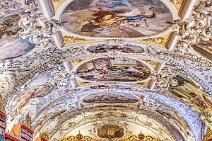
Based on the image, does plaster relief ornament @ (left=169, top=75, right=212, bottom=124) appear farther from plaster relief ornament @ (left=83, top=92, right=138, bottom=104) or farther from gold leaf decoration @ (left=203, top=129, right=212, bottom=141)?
plaster relief ornament @ (left=83, top=92, right=138, bottom=104)

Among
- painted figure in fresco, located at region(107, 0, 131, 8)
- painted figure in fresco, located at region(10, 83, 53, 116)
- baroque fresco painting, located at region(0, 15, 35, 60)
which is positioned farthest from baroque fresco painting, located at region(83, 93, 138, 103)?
painted figure in fresco, located at region(107, 0, 131, 8)

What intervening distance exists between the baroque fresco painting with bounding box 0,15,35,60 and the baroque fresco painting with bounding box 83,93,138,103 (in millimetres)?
9405

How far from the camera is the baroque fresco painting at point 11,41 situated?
10960 mm

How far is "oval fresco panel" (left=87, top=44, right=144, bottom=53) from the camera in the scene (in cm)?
1392

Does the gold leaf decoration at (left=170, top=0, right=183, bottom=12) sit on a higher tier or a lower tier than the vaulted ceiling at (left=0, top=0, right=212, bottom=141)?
lower

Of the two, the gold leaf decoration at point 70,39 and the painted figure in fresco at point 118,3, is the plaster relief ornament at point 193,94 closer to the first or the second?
the gold leaf decoration at point 70,39

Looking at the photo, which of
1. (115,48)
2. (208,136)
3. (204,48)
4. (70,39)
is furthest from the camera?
(208,136)

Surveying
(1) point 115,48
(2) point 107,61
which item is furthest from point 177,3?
(2) point 107,61

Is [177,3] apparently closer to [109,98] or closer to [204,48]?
[204,48]

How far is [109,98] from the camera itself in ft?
75.3

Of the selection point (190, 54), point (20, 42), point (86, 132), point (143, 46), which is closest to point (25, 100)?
point (20, 42)

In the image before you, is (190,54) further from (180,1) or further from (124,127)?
(124,127)

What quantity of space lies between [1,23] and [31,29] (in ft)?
3.89

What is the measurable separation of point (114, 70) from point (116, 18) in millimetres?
5915
